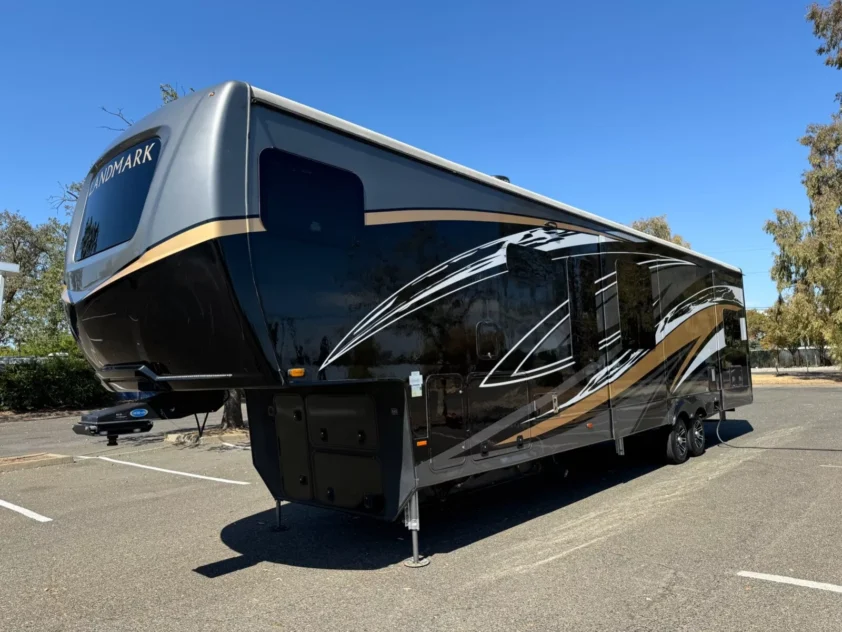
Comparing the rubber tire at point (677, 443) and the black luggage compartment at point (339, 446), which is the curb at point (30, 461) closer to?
the black luggage compartment at point (339, 446)

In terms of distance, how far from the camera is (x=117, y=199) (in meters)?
4.32

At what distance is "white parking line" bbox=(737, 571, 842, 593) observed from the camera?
4199mm

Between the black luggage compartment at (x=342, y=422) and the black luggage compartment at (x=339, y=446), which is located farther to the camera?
the black luggage compartment at (x=342, y=422)

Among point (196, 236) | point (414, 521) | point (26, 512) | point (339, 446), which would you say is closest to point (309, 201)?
point (196, 236)

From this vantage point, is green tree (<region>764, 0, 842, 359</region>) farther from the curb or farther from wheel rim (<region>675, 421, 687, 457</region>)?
the curb

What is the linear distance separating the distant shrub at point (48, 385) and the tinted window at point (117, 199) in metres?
19.2

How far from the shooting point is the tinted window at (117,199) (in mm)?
4129

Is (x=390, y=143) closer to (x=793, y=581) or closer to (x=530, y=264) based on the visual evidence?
(x=530, y=264)

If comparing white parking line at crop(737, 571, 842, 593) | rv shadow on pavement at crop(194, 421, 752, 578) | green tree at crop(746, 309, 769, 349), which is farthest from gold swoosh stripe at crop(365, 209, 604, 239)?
green tree at crop(746, 309, 769, 349)

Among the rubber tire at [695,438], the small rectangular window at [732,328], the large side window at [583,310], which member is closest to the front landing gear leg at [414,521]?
the large side window at [583,310]

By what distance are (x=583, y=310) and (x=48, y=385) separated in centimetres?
2164

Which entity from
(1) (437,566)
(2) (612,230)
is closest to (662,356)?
(2) (612,230)

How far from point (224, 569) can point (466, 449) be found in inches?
86.9

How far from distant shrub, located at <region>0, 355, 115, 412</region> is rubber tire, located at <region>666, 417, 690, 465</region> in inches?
761
